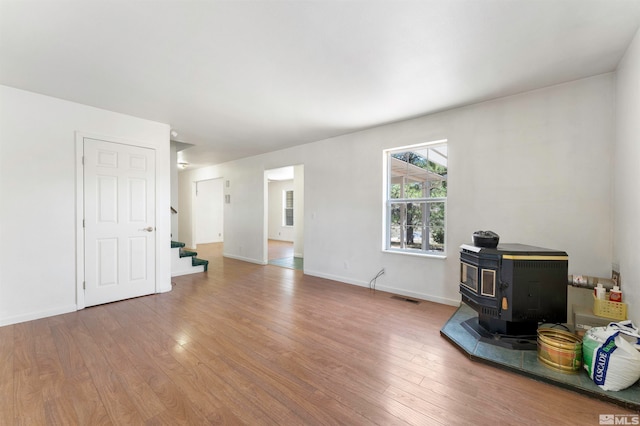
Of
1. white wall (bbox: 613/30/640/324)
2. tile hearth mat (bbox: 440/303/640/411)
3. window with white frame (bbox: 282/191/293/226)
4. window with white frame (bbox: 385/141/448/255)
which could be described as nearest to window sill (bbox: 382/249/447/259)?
window with white frame (bbox: 385/141/448/255)

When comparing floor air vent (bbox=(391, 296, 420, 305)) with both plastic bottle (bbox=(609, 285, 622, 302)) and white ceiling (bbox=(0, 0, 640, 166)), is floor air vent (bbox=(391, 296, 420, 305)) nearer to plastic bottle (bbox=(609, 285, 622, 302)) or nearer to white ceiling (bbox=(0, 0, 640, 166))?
plastic bottle (bbox=(609, 285, 622, 302))

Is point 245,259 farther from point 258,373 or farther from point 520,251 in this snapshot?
point 520,251

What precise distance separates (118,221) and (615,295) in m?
5.56

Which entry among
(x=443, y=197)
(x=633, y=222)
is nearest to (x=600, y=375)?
(x=633, y=222)

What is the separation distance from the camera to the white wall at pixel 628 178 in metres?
1.99

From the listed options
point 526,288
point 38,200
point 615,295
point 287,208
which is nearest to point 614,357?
point 526,288

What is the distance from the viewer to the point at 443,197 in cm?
367

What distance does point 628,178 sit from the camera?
7.07 ft

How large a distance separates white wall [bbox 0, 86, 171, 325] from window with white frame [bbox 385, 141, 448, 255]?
166 inches

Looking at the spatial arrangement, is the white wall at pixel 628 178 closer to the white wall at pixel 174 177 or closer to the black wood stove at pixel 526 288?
the black wood stove at pixel 526 288

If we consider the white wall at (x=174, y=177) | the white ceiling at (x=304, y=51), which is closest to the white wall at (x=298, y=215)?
the white wall at (x=174, y=177)

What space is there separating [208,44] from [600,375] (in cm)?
379

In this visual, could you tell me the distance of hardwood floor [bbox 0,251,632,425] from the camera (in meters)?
1.62

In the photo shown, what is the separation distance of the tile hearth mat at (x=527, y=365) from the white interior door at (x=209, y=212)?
8.96m
